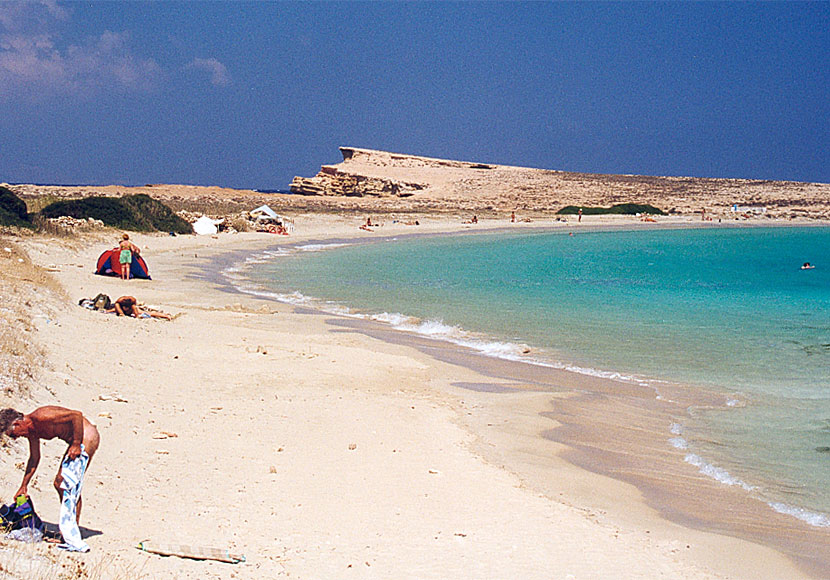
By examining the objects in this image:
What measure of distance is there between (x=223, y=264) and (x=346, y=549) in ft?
72.6

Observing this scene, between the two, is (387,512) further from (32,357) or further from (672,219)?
(672,219)

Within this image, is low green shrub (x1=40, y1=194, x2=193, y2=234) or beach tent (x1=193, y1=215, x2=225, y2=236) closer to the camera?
low green shrub (x1=40, y1=194, x2=193, y2=234)

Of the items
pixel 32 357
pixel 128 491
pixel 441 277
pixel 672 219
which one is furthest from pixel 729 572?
pixel 672 219

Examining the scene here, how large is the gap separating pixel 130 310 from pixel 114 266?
7055 mm

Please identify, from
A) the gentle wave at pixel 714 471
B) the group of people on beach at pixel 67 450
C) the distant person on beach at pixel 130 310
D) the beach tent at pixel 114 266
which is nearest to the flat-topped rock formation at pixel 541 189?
the beach tent at pixel 114 266

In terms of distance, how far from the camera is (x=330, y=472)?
20.9 ft

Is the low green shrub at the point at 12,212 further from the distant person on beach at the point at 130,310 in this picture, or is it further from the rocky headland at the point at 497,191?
the rocky headland at the point at 497,191

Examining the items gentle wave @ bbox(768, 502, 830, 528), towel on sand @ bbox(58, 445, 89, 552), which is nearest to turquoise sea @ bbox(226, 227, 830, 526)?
gentle wave @ bbox(768, 502, 830, 528)

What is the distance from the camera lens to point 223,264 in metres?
26.1

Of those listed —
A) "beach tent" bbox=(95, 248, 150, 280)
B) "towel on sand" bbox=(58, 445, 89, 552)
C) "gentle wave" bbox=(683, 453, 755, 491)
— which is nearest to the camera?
"towel on sand" bbox=(58, 445, 89, 552)

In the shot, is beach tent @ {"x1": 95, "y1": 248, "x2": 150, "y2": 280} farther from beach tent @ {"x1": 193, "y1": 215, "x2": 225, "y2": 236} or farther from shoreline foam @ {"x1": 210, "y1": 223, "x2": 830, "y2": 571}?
beach tent @ {"x1": 193, "y1": 215, "x2": 225, "y2": 236}

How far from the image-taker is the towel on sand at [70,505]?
4.18 meters

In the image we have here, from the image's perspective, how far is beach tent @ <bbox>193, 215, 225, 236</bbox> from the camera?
35.8 metres

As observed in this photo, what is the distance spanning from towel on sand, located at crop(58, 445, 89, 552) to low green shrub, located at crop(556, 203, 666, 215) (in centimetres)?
6586
